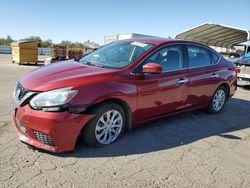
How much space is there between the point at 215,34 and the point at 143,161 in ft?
72.2

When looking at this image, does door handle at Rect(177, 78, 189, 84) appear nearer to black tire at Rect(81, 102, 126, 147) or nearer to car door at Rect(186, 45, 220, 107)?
car door at Rect(186, 45, 220, 107)

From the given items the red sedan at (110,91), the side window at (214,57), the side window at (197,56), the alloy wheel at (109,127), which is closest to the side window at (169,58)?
the red sedan at (110,91)

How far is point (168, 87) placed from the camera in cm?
448

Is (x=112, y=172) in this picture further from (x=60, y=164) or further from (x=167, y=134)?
(x=167, y=134)

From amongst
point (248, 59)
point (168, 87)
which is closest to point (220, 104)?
point (168, 87)

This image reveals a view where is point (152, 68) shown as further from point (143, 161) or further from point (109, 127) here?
point (143, 161)

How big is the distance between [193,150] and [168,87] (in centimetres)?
112

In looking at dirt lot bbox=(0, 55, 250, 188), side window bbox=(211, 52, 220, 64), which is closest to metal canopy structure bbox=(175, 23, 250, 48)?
side window bbox=(211, 52, 220, 64)

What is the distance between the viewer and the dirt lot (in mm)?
2977

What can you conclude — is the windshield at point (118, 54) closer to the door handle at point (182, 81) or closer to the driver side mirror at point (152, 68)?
the driver side mirror at point (152, 68)

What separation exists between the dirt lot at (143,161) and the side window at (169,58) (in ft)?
3.62

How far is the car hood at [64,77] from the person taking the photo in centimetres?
337

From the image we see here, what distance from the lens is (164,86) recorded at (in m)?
4.41

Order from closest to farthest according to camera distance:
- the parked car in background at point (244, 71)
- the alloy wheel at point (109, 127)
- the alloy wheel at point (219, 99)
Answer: the alloy wheel at point (109, 127)
the alloy wheel at point (219, 99)
the parked car in background at point (244, 71)
